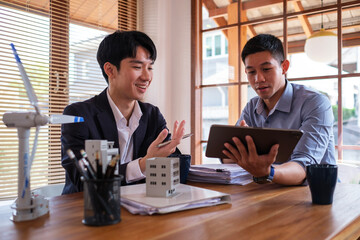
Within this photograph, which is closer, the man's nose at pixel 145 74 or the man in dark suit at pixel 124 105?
the man in dark suit at pixel 124 105

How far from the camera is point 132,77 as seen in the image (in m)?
1.70

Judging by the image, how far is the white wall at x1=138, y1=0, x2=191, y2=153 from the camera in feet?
12.0

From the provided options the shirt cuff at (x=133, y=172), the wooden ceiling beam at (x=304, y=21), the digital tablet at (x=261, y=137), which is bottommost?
the shirt cuff at (x=133, y=172)

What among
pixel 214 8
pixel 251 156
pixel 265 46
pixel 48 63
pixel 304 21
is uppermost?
pixel 214 8

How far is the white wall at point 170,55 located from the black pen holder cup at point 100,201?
2.92m

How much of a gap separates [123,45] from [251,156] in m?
0.96

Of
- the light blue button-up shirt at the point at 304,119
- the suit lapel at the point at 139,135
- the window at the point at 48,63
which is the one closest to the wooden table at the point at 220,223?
the light blue button-up shirt at the point at 304,119

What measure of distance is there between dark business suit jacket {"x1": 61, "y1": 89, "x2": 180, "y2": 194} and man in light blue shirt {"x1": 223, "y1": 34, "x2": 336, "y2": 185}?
50 cm

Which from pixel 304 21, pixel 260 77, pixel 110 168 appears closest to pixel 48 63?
pixel 260 77

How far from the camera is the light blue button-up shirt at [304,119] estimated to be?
4.57 feet

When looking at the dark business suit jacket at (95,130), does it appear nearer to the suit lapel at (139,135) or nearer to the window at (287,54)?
the suit lapel at (139,135)

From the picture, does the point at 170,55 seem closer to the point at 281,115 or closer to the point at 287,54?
the point at 287,54

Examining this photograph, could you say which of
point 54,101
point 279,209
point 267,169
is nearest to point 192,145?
point 54,101

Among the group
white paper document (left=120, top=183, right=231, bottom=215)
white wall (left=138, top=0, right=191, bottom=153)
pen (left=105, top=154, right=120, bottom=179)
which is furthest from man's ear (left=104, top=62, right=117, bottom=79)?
white wall (left=138, top=0, right=191, bottom=153)
